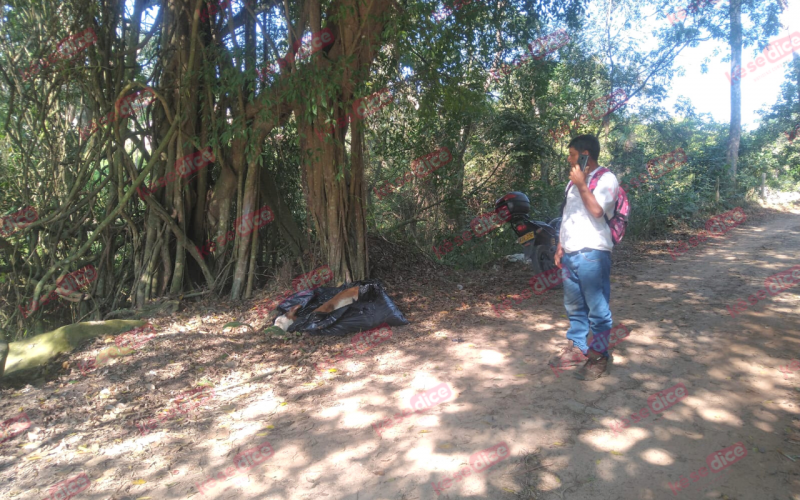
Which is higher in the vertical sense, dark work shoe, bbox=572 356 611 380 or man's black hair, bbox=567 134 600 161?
man's black hair, bbox=567 134 600 161

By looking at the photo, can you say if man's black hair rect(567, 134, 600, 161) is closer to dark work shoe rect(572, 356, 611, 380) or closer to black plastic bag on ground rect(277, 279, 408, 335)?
Answer: dark work shoe rect(572, 356, 611, 380)

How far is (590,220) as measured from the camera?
348 centimetres

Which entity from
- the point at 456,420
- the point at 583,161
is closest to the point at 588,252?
the point at 583,161

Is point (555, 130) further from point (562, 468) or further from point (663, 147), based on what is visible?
point (562, 468)

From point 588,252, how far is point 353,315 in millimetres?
2457

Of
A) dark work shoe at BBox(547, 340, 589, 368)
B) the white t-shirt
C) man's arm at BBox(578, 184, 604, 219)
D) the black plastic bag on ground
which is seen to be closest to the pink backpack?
the white t-shirt

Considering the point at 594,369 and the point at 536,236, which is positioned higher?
the point at 536,236

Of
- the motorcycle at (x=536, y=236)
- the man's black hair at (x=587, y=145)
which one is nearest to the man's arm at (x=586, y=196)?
the man's black hair at (x=587, y=145)

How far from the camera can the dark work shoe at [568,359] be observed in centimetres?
392

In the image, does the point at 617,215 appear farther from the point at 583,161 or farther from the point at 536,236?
the point at 536,236

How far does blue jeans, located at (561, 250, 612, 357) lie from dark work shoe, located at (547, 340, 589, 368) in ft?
0.94

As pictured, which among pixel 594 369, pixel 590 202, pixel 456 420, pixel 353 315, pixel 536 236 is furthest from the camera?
pixel 536 236

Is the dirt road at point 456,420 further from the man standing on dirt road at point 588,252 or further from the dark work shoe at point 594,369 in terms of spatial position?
the man standing on dirt road at point 588,252

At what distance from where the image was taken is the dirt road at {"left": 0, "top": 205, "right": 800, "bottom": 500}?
102 inches
